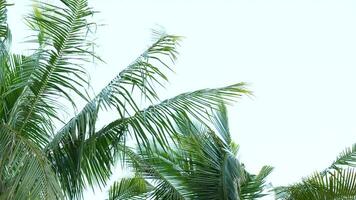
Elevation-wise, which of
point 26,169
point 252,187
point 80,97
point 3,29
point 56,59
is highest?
point 3,29

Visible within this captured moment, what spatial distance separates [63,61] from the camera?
6.15 meters

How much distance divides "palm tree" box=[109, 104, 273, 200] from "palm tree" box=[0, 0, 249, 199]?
6.64 ft

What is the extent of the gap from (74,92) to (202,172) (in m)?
3.75

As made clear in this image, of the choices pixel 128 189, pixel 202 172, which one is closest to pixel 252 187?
pixel 202 172

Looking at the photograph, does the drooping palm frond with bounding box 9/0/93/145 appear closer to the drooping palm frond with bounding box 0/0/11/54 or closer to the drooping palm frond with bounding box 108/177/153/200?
the drooping palm frond with bounding box 0/0/11/54

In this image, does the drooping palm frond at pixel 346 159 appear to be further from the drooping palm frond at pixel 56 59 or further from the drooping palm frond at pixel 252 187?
the drooping palm frond at pixel 56 59

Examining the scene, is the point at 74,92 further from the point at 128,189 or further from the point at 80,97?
the point at 128,189

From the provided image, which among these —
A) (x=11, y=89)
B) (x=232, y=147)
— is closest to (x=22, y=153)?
(x=11, y=89)

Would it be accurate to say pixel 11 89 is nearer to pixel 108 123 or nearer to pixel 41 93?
pixel 41 93

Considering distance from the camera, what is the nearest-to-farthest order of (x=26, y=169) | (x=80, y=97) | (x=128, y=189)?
(x=26, y=169)
(x=80, y=97)
(x=128, y=189)

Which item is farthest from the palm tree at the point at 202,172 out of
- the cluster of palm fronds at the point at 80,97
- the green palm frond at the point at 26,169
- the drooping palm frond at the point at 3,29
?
the green palm frond at the point at 26,169

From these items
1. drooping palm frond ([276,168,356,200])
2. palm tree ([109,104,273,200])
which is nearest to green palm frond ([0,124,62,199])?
palm tree ([109,104,273,200])

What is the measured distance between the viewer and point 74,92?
6148 mm

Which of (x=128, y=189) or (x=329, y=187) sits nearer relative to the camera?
(x=329, y=187)
